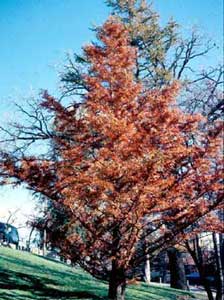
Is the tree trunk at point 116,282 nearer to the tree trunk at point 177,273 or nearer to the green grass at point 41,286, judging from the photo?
the green grass at point 41,286

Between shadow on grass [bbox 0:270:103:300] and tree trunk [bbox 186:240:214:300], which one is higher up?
tree trunk [bbox 186:240:214:300]

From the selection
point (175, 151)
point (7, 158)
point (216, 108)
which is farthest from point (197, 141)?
point (216, 108)

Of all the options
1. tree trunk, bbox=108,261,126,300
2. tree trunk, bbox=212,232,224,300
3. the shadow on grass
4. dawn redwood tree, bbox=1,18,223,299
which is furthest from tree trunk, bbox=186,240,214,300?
the shadow on grass

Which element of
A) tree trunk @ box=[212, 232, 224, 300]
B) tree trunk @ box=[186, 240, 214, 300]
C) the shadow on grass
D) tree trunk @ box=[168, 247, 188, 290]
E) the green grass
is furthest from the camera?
tree trunk @ box=[168, 247, 188, 290]

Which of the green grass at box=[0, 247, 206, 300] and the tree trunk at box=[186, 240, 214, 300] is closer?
the green grass at box=[0, 247, 206, 300]

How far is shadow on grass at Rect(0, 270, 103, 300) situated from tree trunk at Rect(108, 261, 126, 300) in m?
2.49

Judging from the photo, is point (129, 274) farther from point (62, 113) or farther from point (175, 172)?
point (62, 113)

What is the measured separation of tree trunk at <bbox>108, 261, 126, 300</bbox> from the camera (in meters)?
8.71

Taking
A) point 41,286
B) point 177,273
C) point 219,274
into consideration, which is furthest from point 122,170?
point 177,273

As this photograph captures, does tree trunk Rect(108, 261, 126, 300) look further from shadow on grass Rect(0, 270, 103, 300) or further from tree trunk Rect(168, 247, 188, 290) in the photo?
tree trunk Rect(168, 247, 188, 290)

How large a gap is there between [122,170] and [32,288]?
6137 mm

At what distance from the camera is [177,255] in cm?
A: 2330

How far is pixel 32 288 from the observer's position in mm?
11680

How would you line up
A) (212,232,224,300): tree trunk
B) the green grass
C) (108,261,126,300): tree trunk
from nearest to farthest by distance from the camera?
1. (108,261,126,300): tree trunk
2. the green grass
3. (212,232,224,300): tree trunk
